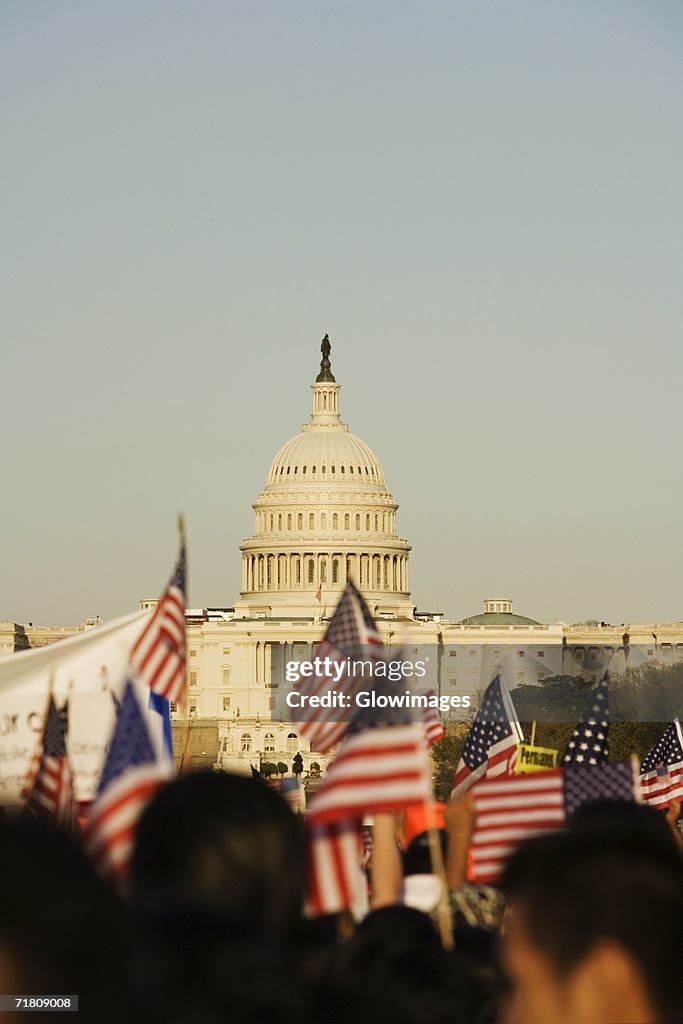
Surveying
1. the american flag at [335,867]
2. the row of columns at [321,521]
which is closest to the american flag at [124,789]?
the american flag at [335,867]

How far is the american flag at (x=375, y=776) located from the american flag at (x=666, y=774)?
14887 mm

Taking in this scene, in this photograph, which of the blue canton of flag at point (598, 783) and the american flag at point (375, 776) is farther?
the blue canton of flag at point (598, 783)

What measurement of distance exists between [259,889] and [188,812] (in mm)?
320

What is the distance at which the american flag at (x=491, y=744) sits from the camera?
20734 millimetres

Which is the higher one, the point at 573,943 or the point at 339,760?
the point at 339,760

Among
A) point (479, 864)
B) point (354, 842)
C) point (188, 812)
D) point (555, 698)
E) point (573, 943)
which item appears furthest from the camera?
point (555, 698)

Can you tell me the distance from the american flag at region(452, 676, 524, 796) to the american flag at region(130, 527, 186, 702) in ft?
21.1

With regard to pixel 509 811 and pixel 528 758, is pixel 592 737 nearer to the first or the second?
pixel 509 811

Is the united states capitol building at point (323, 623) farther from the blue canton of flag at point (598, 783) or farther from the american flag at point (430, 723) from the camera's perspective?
the blue canton of flag at point (598, 783)

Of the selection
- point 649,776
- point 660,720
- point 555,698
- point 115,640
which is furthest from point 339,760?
point 555,698

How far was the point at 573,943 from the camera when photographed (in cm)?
418

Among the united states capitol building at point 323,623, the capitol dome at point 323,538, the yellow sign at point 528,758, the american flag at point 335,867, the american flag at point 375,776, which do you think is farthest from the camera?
the capitol dome at point 323,538

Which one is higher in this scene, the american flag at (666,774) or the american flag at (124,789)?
the american flag at (666,774)

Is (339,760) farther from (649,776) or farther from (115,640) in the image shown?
(649,776)
